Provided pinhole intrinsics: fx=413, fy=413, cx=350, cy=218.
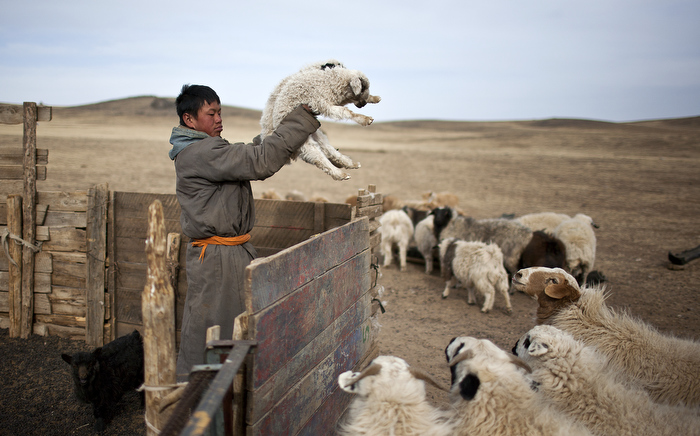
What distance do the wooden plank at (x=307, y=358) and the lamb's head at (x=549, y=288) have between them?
1.82 meters

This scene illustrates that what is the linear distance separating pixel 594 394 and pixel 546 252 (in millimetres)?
5132

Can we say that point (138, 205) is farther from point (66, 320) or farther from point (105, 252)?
point (66, 320)

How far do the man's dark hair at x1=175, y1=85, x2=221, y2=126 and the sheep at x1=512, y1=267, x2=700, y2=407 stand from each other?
3429 millimetres

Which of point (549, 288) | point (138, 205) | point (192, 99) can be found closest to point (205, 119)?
point (192, 99)

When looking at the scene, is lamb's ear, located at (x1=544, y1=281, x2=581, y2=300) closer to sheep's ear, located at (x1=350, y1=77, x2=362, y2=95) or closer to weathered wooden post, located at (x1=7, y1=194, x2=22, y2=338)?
sheep's ear, located at (x1=350, y1=77, x2=362, y2=95)

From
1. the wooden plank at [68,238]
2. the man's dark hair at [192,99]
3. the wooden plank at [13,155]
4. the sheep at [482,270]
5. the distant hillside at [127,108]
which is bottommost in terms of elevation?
the sheep at [482,270]

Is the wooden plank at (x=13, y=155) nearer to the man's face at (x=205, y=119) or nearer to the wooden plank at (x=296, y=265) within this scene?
the man's face at (x=205, y=119)

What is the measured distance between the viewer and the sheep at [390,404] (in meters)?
2.23

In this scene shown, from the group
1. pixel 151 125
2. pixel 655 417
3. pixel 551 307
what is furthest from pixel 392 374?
pixel 151 125

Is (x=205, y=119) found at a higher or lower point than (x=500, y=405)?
higher

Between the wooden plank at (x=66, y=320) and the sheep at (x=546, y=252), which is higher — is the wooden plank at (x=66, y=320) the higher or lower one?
the lower one

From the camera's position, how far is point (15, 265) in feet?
15.4

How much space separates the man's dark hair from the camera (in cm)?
267

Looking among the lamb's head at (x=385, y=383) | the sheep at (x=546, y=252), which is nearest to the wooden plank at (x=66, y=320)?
the lamb's head at (x=385, y=383)
